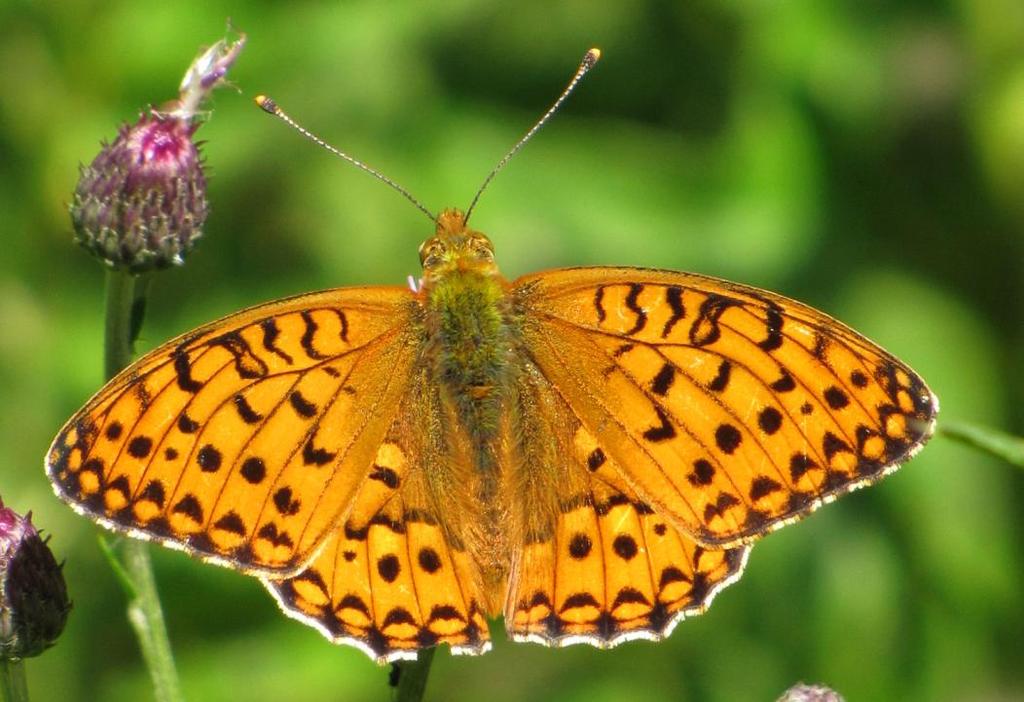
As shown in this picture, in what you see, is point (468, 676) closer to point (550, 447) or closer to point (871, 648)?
point (871, 648)

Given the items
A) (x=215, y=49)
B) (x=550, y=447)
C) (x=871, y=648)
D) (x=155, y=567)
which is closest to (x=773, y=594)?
(x=871, y=648)

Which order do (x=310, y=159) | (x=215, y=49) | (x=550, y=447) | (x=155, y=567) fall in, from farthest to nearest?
(x=310, y=159), (x=155, y=567), (x=215, y=49), (x=550, y=447)

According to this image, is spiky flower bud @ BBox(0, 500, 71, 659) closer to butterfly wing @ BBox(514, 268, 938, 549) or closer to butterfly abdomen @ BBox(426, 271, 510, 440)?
butterfly abdomen @ BBox(426, 271, 510, 440)

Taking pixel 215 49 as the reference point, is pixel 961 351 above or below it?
below

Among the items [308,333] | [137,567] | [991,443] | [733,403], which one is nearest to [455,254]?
[308,333]

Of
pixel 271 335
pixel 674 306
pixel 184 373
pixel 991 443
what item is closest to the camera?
pixel 991 443

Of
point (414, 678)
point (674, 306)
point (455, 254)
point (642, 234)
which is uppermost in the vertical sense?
point (642, 234)

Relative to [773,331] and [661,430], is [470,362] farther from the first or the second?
[773,331]
